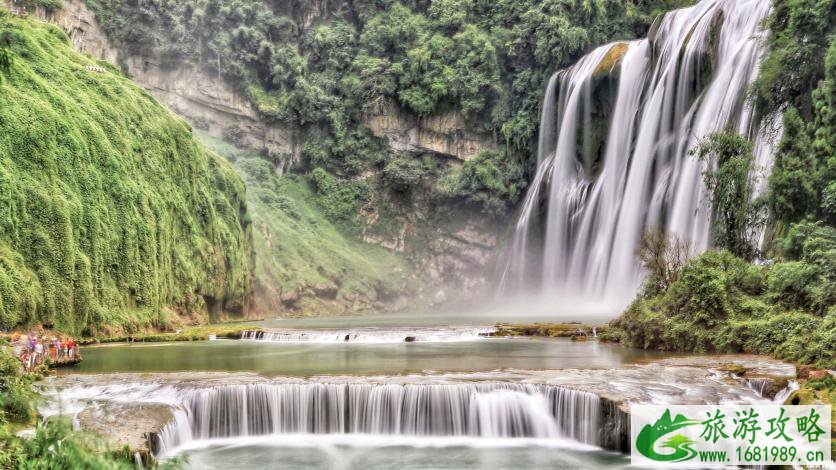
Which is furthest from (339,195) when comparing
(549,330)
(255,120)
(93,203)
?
(549,330)

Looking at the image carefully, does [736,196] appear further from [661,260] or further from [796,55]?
[796,55]

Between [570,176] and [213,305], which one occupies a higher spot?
[570,176]

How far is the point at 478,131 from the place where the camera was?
62.2 m

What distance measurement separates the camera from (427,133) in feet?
208

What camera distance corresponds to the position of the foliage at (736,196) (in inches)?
913

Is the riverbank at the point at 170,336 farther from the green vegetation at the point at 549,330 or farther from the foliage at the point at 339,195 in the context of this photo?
the foliage at the point at 339,195

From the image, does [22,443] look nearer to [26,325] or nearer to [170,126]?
[26,325]

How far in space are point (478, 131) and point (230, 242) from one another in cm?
2906

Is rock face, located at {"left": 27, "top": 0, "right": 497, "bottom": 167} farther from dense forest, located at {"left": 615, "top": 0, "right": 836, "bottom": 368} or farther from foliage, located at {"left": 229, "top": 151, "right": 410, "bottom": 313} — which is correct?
dense forest, located at {"left": 615, "top": 0, "right": 836, "bottom": 368}

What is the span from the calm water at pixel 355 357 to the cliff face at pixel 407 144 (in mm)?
36847

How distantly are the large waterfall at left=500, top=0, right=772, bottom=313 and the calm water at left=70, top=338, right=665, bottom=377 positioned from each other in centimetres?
1266

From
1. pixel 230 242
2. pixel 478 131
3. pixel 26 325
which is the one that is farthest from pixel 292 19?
pixel 26 325

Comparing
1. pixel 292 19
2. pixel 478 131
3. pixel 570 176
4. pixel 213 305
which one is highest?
pixel 292 19

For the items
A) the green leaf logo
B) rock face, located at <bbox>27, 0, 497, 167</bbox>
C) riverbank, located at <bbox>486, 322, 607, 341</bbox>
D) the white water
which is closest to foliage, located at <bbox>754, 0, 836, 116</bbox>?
riverbank, located at <bbox>486, 322, 607, 341</bbox>
